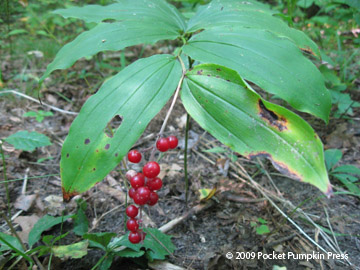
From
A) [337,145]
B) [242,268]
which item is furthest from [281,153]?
[337,145]

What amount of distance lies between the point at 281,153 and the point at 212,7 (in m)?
1.14

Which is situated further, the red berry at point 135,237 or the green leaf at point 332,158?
the green leaf at point 332,158

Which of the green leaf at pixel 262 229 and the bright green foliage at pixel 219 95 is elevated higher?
the bright green foliage at pixel 219 95

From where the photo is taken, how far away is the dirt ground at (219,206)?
5.24 ft

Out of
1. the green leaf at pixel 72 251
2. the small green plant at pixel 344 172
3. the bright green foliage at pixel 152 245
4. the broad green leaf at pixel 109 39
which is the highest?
the broad green leaf at pixel 109 39

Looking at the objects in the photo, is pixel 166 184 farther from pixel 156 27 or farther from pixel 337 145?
pixel 337 145

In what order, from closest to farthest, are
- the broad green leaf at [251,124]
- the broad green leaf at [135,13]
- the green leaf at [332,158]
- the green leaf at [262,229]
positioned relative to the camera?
the broad green leaf at [251,124] < the broad green leaf at [135,13] < the green leaf at [262,229] < the green leaf at [332,158]

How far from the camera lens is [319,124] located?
2619 millimetres

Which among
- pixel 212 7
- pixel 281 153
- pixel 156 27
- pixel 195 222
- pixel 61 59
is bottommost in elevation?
pixel 195 222

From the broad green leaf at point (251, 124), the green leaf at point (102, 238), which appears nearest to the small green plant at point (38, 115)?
the green leaf at point (102, 238)

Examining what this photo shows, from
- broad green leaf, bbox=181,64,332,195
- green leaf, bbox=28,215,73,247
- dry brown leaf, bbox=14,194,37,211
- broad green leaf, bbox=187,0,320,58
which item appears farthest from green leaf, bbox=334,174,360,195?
dry brown leaf, bbox=14,194,37,211

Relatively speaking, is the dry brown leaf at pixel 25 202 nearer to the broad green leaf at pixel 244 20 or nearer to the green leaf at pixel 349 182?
the broad green leaf at pixel 244 20

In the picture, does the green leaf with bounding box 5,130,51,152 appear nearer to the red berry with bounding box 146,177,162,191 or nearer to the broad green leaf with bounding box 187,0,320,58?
the red berry with bounding box 146,177,162,191

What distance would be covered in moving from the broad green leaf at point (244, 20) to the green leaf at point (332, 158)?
1013 mm
